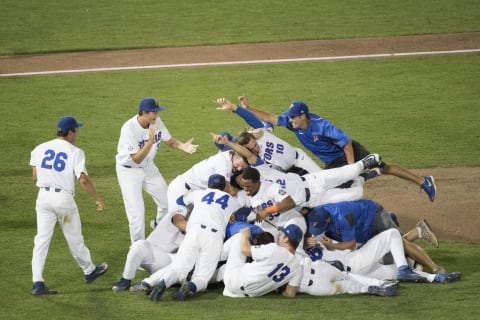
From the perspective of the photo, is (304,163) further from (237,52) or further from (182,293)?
(237,52)

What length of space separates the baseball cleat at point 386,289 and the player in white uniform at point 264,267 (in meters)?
0.78

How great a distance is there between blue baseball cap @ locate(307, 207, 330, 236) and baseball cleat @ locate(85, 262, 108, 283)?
91.5 inches

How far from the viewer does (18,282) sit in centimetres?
1036

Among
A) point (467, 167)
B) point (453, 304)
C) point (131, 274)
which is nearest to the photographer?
point (453, 304)

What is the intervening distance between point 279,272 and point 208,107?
27.9 feet

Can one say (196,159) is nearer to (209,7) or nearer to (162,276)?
(162,276)

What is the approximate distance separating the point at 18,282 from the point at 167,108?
7.70 m

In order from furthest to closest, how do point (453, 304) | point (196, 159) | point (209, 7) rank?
point (209, 7)
point (196, 159)
point (453, 304)

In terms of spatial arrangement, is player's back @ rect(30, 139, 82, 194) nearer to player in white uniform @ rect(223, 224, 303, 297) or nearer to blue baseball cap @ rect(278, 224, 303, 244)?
player in white uniform @ rect(223, 224, 303, 297)

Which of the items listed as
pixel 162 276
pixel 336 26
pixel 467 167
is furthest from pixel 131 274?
pixel 336 26

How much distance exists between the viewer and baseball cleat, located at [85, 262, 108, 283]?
10367mm

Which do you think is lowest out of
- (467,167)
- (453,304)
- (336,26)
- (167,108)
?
(453,304)

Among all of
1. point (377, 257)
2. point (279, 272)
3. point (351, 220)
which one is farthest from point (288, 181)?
point (279, 272)

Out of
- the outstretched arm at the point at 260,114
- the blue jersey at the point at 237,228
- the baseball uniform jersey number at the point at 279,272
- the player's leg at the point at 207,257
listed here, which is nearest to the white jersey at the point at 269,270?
the baseball uniform jersey number at the point at 279,272
